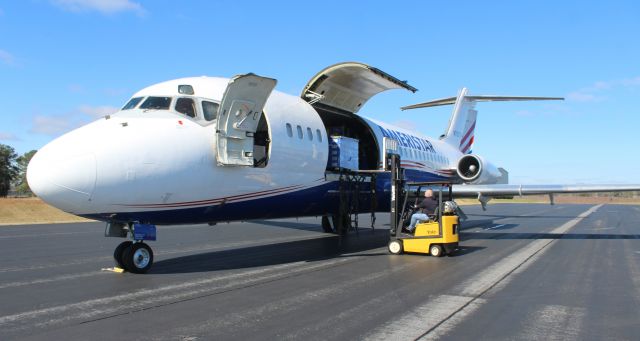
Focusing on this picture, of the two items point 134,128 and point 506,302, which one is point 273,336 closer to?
point 506,302

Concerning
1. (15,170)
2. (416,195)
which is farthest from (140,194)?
(15,170)

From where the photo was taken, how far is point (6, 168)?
225 ft

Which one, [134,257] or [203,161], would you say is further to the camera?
[203,161]

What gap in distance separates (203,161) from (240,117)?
1.11 metres

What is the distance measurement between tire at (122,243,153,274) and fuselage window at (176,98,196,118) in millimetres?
2304

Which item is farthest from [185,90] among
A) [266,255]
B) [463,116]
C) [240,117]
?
[463,116]

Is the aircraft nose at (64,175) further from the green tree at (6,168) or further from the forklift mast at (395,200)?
the green tree at (6,168)

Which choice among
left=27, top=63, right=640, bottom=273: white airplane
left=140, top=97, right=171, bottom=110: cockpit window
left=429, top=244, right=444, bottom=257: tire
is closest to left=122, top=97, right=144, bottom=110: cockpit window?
left=27, top=63, right=640, bottom=273: white airplane

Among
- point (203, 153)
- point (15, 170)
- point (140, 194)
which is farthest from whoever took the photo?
point (15, 170)

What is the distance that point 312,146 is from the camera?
1085 cm

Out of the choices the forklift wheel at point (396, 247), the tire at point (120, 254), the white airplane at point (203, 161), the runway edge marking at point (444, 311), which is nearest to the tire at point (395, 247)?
the forklift wheel at point (396, 247)

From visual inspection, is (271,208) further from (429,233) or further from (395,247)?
(429,233)

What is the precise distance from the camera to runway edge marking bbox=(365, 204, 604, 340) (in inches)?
186

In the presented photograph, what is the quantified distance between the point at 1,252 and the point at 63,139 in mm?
5604
